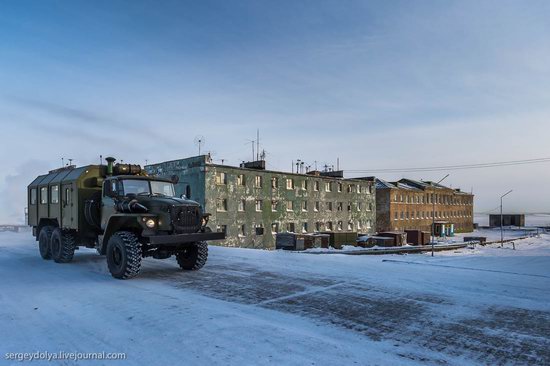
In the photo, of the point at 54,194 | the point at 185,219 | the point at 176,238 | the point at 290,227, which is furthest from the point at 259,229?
the point at 176,238

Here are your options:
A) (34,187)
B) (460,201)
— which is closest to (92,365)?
(34,187)

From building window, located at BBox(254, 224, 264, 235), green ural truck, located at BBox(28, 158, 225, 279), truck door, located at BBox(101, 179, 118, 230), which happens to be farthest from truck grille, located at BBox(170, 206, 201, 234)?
building window, located at BBox(254, 224, 264, 235)

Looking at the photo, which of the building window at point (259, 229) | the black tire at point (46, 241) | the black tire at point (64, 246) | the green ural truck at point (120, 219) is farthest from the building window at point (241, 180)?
the black tire at point (64, 246)

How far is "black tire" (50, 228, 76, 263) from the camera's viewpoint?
12.9 meters

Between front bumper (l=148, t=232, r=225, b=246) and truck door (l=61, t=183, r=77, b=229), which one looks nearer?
front bumper (l=148, t=232, r=225, b=246)

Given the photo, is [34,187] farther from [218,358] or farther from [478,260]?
[478,260]

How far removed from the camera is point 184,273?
10961 mm

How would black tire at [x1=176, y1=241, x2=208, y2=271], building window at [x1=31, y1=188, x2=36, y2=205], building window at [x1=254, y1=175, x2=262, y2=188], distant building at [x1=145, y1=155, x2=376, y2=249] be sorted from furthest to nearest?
1. building window at [x1=254, y1=175, x2=262, y2=188]
2. distant building at [x1=145, y1=155, x2=376, y2=249]
3. building window at [x1=31, y1=188, x2=36, y2=205]
4. black tire at [x1=176, y1=241, x2=208, y2=271]

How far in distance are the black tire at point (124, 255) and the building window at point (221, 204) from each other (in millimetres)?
31026

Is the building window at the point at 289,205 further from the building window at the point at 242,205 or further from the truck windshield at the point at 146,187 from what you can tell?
the truck windshield at the point at 146,187

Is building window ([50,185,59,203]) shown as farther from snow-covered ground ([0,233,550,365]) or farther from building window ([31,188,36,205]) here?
snow-covered ground ([0,233,550,365])

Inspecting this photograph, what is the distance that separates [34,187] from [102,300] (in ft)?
32.6

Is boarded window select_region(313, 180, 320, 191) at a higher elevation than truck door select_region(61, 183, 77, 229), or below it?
higher

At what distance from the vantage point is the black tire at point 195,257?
11.4 m
